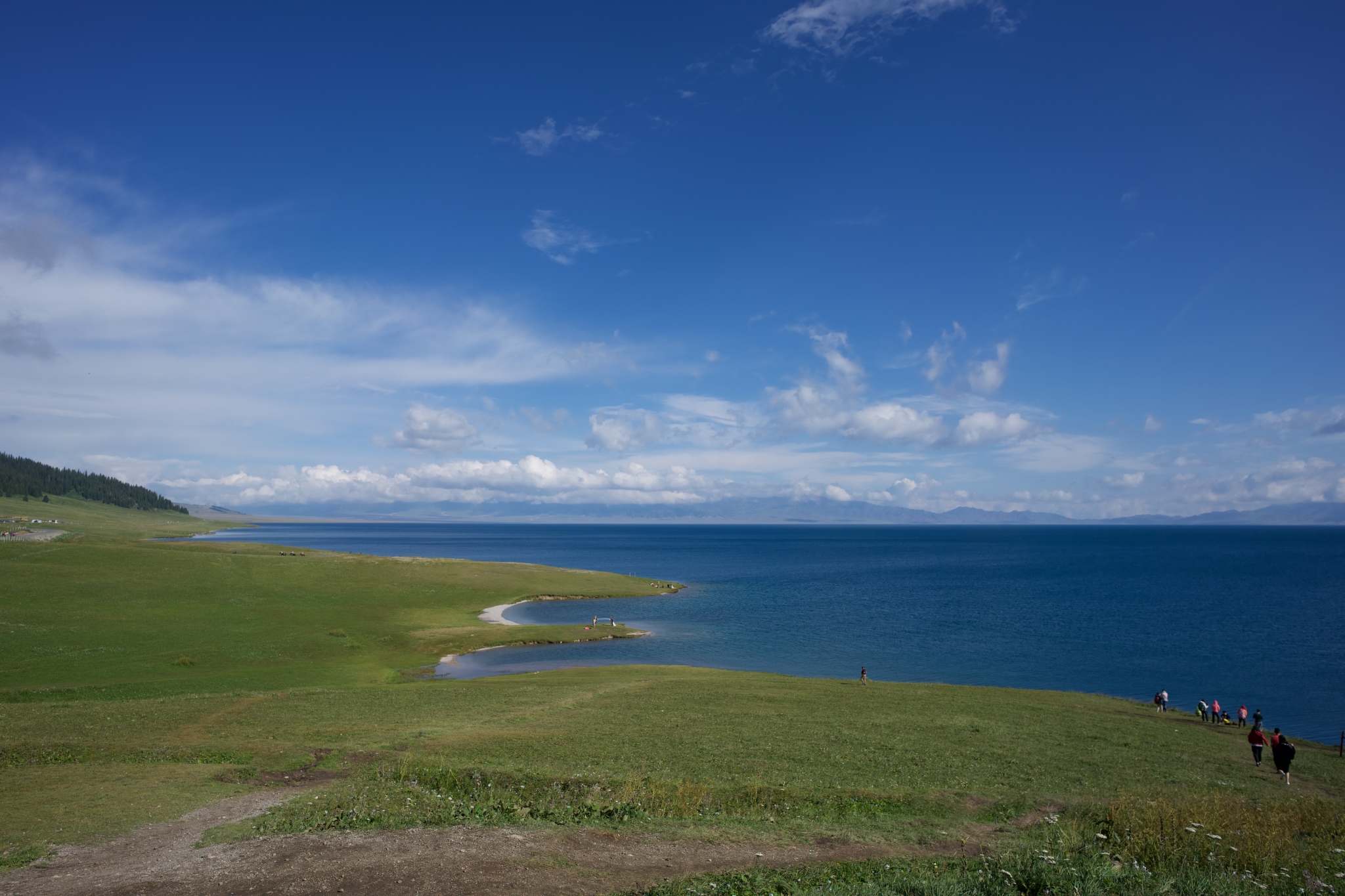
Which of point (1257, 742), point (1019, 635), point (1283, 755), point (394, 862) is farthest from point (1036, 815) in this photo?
point (1019, 635)

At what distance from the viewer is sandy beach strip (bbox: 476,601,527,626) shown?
3302 inches

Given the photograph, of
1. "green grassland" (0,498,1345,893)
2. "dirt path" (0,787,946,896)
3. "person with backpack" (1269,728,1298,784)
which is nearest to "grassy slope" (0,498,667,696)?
"green grassland" (0,498,1345,893)

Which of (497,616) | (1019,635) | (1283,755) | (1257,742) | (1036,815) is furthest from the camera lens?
(497,616)

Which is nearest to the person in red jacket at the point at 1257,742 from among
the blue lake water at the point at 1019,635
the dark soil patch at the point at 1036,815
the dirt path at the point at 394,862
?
the dark soil patch at the point at 1036,815

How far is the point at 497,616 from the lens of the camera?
89.4m

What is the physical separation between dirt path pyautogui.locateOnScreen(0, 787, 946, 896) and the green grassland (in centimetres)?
113

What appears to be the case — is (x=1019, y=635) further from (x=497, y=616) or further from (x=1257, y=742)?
(x=497, y=616)

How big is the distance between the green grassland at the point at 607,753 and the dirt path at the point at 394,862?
1132 mm

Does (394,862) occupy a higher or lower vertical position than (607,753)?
higher

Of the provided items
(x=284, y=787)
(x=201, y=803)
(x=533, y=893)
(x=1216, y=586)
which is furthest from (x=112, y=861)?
(x=1216, y=586)

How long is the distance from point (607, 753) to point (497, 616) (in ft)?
216

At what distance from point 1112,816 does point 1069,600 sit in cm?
10817

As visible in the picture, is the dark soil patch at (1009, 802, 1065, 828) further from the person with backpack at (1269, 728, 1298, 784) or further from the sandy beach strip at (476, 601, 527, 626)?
the sandy beach strip at (476, 601, 527, 626)

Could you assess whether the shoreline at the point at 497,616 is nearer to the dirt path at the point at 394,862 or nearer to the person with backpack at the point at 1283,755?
the dirt path at the point at 394,862
